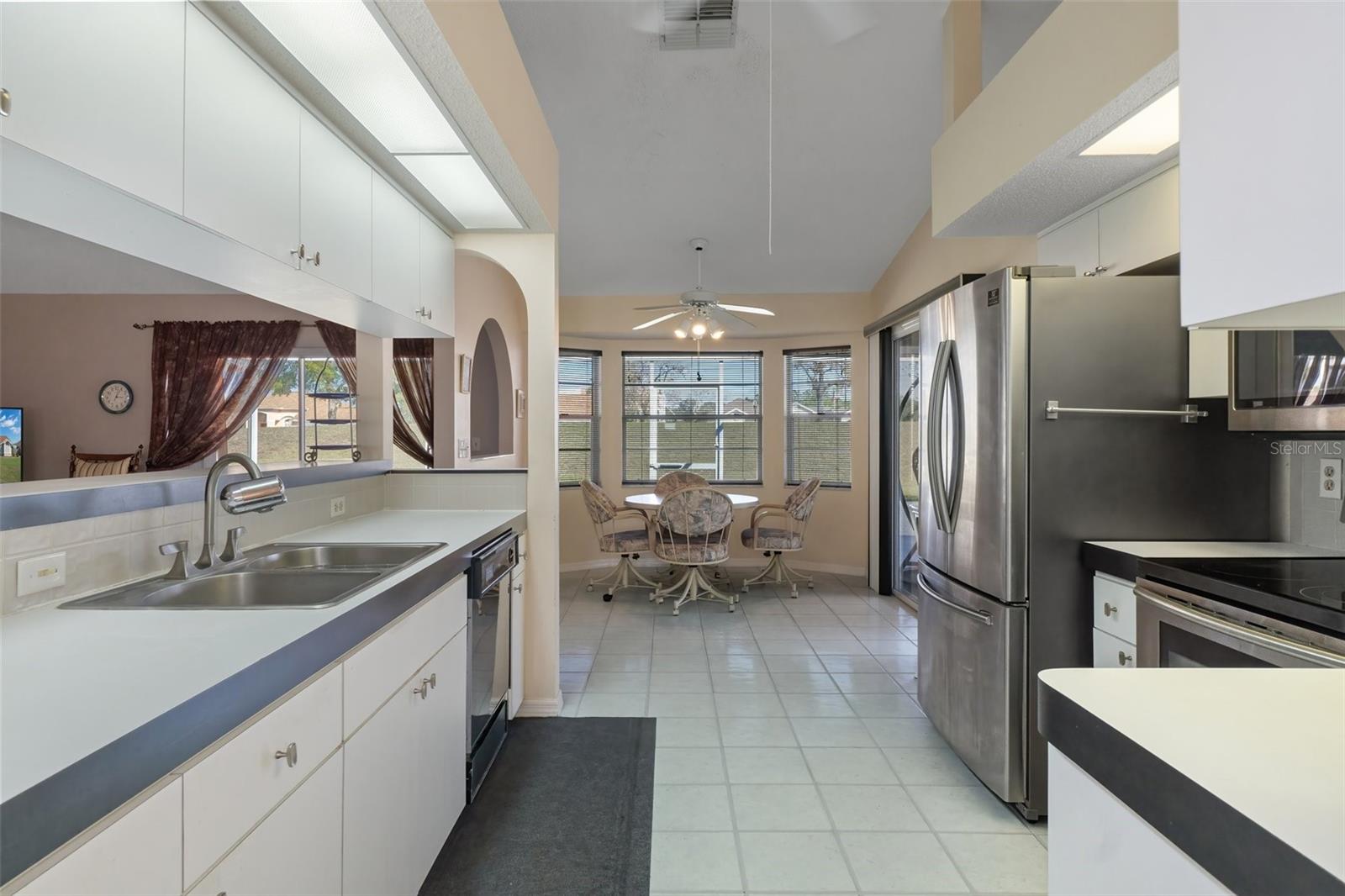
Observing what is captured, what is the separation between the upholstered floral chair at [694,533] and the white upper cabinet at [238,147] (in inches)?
128

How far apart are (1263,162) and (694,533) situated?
13.9 ft

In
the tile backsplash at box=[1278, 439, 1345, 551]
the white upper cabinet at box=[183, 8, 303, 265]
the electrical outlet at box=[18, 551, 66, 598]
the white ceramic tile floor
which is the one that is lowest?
the white ceramic tile floor

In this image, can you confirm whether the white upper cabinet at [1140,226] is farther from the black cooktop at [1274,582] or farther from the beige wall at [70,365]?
the beige wall at [70,365]

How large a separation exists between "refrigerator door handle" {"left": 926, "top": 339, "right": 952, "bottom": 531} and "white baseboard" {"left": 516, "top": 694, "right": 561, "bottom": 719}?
A: 6.29 ft

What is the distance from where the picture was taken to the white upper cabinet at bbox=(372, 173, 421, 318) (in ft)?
7.31

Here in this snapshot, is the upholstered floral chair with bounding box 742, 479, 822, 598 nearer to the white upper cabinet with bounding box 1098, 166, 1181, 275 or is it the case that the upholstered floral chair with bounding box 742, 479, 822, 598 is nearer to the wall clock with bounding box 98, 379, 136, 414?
the white upper cabinet with bounding box 1098, 166, 1181, 275

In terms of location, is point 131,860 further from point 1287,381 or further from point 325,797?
point 1287,381

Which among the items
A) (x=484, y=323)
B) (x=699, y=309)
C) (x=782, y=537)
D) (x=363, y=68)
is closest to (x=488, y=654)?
(x=363, y=68)

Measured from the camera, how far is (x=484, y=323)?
508 cm

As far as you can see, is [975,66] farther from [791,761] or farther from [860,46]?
[791,761]

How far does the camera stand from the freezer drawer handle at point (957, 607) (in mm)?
2275

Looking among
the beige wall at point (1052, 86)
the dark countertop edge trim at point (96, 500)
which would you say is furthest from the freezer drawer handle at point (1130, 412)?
the dark countertop edge trim at point (96, 500)

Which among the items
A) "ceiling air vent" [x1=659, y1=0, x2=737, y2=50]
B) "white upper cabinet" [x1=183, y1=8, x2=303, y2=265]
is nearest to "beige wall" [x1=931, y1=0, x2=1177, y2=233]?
"ceiling air vent" [x1=659, y1=0, x2=737, y2=50]

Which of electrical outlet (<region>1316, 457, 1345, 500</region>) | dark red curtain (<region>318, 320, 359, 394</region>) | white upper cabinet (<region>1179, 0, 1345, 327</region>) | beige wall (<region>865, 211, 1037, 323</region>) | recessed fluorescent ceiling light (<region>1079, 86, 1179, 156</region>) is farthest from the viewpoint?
beige wall (<region>865, 211, 1037, 323</region>)
